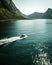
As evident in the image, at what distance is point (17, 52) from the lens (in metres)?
64.4

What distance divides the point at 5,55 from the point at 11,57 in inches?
144

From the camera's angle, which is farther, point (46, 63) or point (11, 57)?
point (11, 57)

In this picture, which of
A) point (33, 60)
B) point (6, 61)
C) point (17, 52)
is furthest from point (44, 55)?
point (6, 61)

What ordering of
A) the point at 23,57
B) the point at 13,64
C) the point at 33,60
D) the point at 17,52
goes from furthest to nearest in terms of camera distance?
the point at 17,52 → the point at 23,57 → the point at 33,60 → the point at 13,64

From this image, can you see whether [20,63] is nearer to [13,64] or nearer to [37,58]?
[13,64]

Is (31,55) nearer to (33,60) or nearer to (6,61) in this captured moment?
(33,60)

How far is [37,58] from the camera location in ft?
183

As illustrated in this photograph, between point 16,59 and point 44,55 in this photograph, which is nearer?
point 16,59

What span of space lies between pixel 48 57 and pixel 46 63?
6.67m

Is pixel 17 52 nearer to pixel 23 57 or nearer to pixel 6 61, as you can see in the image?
pixel 23 57

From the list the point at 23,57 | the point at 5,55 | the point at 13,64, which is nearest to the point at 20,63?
the point at 13,64

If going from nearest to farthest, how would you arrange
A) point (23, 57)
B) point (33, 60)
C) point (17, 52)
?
point (33, 60) → point (23, 57) → point (17, 52)

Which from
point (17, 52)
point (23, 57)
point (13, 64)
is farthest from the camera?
point (17, 52)

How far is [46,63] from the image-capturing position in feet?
166
